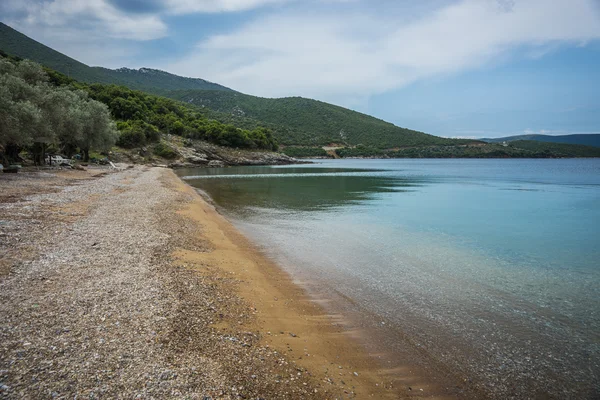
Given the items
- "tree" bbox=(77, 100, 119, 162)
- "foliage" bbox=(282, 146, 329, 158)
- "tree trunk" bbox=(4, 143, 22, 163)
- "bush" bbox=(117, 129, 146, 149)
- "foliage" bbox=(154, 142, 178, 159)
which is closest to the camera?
"tree trunk" bbox=(4, 143, 22, 163)

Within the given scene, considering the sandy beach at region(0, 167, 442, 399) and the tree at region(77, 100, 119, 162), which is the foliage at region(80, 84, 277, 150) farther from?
the sandy beach at region(0, 167, 442, 399)

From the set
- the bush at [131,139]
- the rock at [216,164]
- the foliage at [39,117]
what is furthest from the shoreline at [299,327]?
the rock at [216,164]

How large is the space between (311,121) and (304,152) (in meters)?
34.8

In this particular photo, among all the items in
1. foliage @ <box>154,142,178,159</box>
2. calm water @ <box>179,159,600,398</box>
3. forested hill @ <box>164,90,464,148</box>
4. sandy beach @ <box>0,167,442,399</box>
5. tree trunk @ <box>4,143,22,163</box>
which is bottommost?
calm water @ <box>179,159,600,398</box>

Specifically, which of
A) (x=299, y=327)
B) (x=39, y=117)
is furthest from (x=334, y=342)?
(x=39, y=117)

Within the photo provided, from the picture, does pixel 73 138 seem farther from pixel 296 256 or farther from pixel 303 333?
pixel 303 333

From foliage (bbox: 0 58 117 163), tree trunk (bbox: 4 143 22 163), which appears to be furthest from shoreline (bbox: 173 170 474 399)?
tree trunk (bbox: 4 143 22 163)

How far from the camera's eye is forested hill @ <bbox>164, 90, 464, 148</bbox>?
165 meters

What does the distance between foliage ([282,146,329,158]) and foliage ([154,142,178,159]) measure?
63950mm

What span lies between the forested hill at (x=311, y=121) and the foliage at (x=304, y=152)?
566 centimetres

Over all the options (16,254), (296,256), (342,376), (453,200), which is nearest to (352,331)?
(342,376)

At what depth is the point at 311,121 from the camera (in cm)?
17575

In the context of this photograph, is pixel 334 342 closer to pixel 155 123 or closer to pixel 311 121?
pixel 155 123

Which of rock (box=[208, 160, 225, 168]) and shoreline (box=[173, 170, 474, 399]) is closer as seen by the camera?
shoreline (box=[173, 170, 474, 399])
